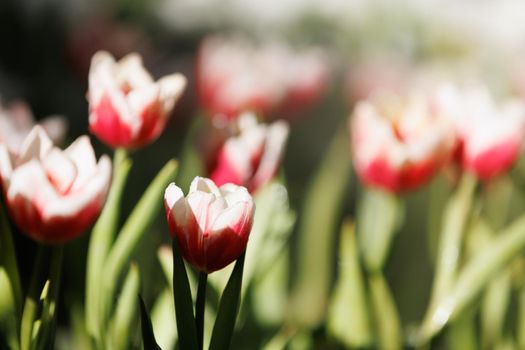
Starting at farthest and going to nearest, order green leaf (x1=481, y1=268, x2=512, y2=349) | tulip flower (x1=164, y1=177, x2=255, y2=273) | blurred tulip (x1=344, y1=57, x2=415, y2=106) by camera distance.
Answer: blurred tulip (x1=344, y1=57, x2=415, y2=106)
green leaf (x1=481, y1=268, x2=512, y2=349)
tulip flower (x1=164, y1=177, x2=255, y2=273)

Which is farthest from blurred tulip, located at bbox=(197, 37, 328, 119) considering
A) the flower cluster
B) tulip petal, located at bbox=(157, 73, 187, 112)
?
tulip petal, located at bbox=(157, 73, 187, 112)

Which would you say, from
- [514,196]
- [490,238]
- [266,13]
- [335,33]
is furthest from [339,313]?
[266,13]

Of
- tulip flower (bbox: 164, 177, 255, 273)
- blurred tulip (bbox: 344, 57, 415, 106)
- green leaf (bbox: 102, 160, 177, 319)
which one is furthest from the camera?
blurred tulip (bbox: 344, 57, 415, 106)

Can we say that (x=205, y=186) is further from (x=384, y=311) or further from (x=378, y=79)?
(x=378, y=79)

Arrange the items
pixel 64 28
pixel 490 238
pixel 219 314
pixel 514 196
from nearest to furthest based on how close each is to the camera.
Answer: pixel 219 314 → pixel 490 238 → pixel 514 196 → pixel 64 28

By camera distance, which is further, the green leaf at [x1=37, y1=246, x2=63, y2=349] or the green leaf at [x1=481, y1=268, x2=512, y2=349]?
the green leaf at [x1=481, y1=268, x2=512, y2=349]

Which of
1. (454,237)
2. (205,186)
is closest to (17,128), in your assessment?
(205,186)

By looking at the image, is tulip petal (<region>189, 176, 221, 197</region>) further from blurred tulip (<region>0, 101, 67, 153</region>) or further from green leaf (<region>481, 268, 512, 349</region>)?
green leaf (<region>481, 268, 512, 349</region>)

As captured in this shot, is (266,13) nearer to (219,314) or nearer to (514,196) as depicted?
(514,196)
